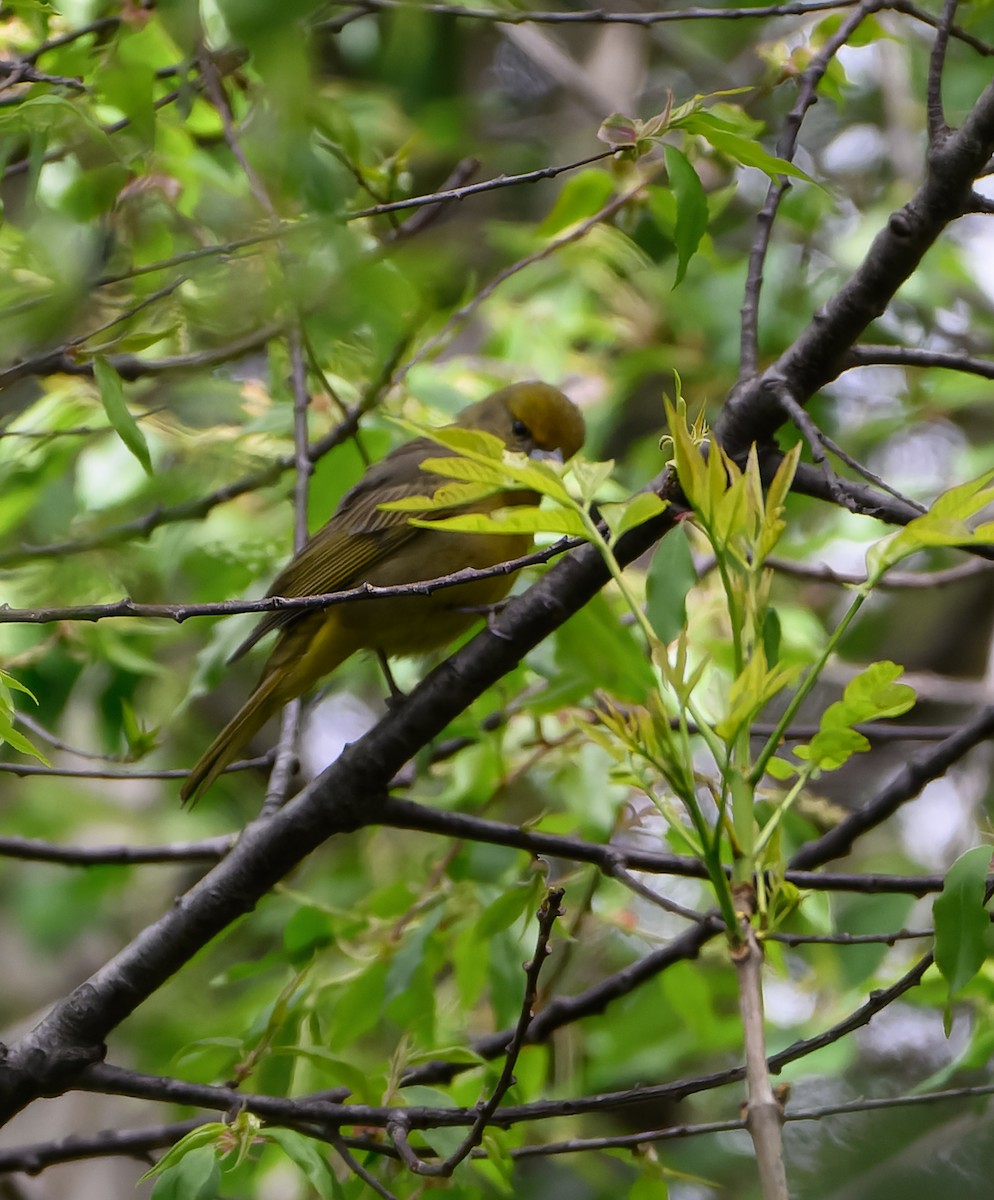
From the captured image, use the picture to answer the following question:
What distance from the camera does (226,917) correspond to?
2.67 meters

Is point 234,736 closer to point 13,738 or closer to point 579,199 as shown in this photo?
point 579,199

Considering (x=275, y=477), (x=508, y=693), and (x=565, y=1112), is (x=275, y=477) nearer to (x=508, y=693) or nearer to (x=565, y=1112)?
(x=508, y=693)

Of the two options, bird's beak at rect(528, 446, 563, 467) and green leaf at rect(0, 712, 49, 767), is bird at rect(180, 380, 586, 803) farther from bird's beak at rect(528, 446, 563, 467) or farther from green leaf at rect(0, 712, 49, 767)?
green leaf at rect(0, 712, 49, 767)

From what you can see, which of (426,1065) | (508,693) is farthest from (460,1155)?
(508,693)

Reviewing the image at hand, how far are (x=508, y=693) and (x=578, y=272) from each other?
7.56ft

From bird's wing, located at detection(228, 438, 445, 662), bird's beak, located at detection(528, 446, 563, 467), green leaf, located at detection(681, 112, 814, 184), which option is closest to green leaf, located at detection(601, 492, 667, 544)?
green leaf, located at detection(681, 112, 814, 184)

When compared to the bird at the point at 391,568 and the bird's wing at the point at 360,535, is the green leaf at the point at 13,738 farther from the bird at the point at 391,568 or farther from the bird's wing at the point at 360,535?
the bird's wing at the point at 360,535

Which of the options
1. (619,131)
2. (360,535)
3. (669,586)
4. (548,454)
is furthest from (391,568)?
(619,131)

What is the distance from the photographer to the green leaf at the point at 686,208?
2059mm

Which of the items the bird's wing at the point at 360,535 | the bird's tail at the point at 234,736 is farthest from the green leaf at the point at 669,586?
the bird's wing at the point at 360,535

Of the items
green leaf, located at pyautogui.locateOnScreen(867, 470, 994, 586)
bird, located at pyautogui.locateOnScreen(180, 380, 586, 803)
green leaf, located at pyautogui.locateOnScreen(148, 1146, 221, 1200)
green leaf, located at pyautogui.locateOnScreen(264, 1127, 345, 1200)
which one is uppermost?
bird, located at pyautogui.locateOnScreen(180, 380, 586, 803)

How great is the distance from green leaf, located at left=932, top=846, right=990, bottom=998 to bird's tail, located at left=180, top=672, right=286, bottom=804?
1861 millimetres

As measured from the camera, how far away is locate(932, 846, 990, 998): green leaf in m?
1.84

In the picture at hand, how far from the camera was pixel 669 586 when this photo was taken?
2182 mm
